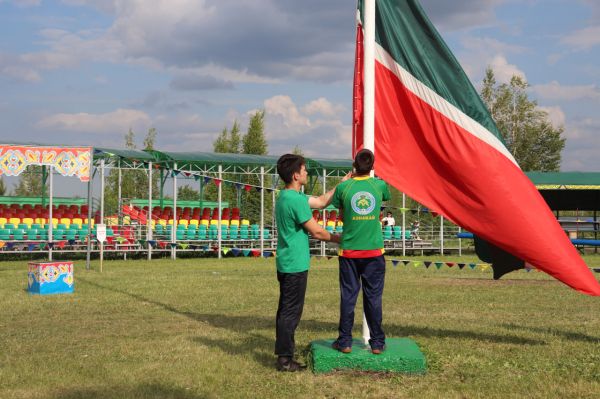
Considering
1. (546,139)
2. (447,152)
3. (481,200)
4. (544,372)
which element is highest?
(546,139)

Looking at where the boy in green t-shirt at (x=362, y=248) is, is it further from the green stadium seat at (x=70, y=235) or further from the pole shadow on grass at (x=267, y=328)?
the green stadium seat at (x=70, y=235)

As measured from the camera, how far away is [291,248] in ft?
24.6

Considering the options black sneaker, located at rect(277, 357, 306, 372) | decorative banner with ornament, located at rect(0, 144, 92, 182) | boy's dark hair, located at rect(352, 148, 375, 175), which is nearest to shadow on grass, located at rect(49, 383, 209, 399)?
black sneaker, located at rect(277, 357, 306, 372)

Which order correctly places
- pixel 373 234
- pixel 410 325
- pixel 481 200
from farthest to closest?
pixel 410 325 → pixel 481 200 → pixel 373 234

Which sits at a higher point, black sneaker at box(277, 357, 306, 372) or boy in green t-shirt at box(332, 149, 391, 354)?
boy in green t-shirt at box(332, 149, 391, 354)

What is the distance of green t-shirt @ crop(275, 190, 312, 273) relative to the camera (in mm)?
7469

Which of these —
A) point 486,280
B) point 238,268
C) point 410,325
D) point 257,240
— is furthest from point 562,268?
point 257,240

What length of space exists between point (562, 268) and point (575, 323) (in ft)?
11.7

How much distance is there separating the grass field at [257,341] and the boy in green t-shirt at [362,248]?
0.48 m

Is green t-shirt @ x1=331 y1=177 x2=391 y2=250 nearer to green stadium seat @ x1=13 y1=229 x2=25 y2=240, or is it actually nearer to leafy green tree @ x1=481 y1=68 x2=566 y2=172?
green stadium seat @ x1=13 y1=229 x2=25 y2=240

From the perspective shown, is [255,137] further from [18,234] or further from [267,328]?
[267,328]

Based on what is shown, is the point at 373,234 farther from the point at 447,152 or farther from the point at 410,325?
the point at 410,325

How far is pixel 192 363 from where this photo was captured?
7781 mm

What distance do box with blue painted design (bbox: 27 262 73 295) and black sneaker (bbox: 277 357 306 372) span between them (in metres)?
8.89
